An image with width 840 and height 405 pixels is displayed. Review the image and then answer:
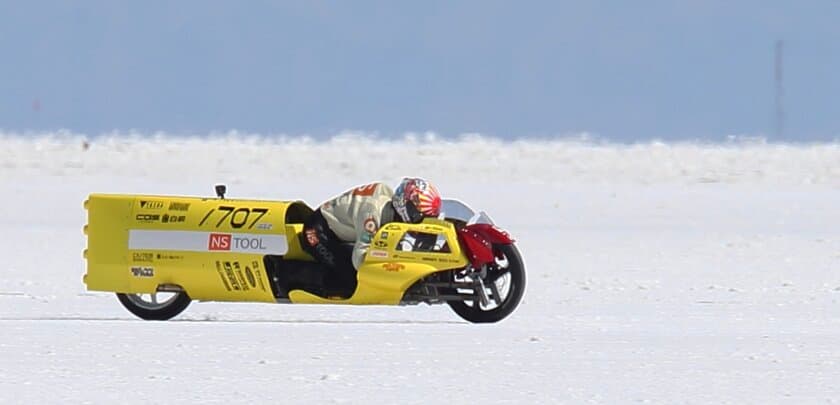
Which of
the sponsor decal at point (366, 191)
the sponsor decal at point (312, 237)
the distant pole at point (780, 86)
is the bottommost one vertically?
the sponsor decal at point (312, 237)

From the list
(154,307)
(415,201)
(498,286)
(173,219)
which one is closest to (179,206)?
(173,219)

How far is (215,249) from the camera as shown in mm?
11891

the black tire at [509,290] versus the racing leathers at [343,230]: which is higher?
the racing leathers at [343,230]

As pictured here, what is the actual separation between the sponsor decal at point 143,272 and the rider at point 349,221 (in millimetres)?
894

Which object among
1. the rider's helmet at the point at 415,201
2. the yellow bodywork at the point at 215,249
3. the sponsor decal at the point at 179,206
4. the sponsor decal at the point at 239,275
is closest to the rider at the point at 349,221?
the rider's helmet at the point at 415,201

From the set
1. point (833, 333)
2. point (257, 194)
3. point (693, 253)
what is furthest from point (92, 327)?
point (257, 194)

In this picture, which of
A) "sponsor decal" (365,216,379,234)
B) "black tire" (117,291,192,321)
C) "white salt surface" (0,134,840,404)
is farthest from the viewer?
"black tire" (117,291,192,321)

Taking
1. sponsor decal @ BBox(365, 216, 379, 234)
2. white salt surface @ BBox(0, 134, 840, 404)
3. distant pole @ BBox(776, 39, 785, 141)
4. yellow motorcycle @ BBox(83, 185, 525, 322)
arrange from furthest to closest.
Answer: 1. distant pole @ BBox(776, 39, 785, 141)
2. sponsor decal @ BBox(365, 216, 379, 234)
3. yellow motorcycle @ BBox(83, 185, 525, 322)
4. white salt surface @ BBox(0, 134, 840, 404)

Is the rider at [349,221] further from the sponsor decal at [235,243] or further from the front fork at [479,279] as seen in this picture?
the front fork at [479,279]

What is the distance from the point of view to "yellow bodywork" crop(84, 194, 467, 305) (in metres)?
11.7

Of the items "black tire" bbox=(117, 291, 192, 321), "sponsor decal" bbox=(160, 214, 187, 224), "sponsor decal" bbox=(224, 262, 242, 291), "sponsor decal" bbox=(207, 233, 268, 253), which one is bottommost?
"black tire" bbox=(117, 291, 192, 321)

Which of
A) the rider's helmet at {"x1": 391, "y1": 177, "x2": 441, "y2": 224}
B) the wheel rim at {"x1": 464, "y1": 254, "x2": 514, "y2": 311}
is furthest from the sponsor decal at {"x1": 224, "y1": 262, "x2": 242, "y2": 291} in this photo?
the wheel rim at {"x1": 464, "y1": 254, "x2": 514, "y2": 311}

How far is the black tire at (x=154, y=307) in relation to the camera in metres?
12.2

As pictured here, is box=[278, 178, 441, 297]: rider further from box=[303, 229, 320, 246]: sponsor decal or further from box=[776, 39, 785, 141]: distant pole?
box=[776, 39, 785, 141]: distant pole
